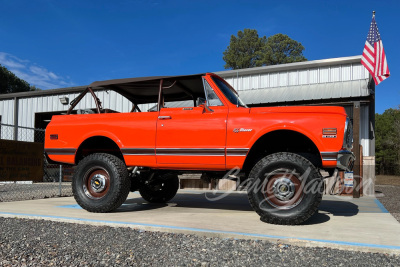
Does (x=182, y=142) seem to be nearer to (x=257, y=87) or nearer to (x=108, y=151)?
(x=108, y=151)

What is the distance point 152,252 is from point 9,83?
48814 mm

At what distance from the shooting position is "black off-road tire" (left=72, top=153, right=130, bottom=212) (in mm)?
4966

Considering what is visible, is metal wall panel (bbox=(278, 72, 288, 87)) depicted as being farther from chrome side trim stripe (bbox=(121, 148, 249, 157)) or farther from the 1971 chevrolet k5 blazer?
chrome side trim stripe (bbox=(121, 148, 249, 157))

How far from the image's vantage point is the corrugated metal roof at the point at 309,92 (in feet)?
36.1

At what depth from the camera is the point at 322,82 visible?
1255cm

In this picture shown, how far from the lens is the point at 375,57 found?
33.5ft

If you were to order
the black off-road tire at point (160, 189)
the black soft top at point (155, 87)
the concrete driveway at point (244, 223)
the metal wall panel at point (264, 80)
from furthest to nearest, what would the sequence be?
the metal wall panel at point (264, 80) < the black off-road tire at point (160, 189) < the black soft top at point (155, 87) < the concrete driveway at point (244, 223)

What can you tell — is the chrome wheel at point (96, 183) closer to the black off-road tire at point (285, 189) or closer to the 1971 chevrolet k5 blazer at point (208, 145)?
the 1971 chevrolet k5 blazer at point (208, 145)

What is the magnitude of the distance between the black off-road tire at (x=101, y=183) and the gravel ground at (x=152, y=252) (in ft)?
3.81

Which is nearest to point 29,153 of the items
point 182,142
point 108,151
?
point 108,151

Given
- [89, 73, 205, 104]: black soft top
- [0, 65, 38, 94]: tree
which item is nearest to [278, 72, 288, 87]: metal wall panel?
[89, 73, 205, 104]: black soft top

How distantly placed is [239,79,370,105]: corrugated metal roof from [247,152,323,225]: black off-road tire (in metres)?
7.61

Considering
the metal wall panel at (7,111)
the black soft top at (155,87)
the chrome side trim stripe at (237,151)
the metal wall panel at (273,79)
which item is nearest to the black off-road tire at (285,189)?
the chrome side trim stripe at (237,151)

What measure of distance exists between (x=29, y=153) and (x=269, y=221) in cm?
663
